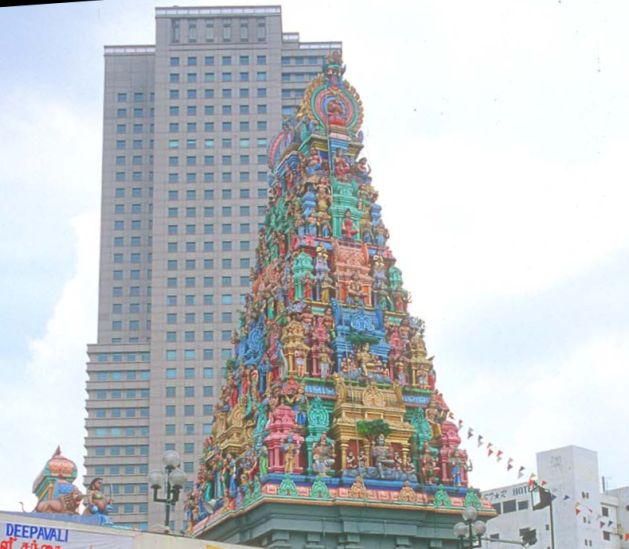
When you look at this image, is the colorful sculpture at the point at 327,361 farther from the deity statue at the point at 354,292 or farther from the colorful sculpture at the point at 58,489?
the colorful sculpture at the point at 58,489

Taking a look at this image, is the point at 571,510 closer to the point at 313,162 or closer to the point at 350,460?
the point at 313,162

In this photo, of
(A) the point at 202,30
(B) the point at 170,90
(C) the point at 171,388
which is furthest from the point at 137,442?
(A) the point at 202,30

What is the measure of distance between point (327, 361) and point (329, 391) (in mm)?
1526

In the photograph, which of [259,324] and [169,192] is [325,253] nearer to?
[259,324]

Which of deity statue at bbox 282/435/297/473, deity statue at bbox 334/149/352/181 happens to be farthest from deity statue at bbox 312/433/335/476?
deity statue at bbox 334/149/352/181

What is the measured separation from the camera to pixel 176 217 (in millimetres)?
117500

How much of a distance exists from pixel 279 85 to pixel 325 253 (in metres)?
67.1

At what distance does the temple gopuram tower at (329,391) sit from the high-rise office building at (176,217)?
51.5 metres

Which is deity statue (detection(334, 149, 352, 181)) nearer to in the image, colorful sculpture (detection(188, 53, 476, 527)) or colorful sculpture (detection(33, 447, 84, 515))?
colorful sculpture (detection(188, 53, 476, 527))

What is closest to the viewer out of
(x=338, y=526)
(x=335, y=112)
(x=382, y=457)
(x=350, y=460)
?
(x=338, y=526)

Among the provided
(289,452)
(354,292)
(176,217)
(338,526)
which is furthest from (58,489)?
(176,217)

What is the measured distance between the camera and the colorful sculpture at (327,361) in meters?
51.6

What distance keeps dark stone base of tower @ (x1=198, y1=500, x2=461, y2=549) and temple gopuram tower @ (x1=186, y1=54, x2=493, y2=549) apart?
59 millimetres

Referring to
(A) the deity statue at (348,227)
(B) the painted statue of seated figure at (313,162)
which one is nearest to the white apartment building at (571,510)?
(A) the deity statue at (348,227)
